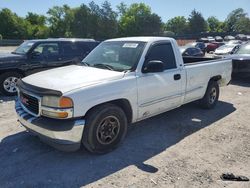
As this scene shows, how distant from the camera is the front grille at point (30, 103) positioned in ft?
13.2

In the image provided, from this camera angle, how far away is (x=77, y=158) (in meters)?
4.23

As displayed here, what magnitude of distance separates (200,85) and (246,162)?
241 cm

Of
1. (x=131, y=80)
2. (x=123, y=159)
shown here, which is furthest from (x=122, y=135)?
(x=131, y=80)

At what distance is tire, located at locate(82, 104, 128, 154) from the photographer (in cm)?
400

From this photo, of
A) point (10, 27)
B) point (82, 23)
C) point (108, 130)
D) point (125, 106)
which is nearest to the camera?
point (108, 130)

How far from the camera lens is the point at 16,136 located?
16.6 feet

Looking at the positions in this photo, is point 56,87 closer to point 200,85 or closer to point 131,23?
point 200,85

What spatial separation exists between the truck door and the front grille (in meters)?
1.67

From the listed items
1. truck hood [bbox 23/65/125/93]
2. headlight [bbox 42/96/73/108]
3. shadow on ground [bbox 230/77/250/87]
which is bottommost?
shadow on ground [bbox 230/77/250/87]

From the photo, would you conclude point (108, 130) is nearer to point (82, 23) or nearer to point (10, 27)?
point (10, 27)

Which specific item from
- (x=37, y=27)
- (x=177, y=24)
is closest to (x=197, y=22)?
(x=177, y=24)

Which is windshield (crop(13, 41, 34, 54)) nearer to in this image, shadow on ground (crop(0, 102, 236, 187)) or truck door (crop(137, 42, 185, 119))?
shadow on ground (crop(0, 102, 236, 187))

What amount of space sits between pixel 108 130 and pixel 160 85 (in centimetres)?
133

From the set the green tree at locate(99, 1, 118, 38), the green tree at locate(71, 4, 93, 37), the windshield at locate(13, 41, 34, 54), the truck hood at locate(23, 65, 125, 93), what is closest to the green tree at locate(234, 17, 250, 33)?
the green tree at locate(99, 1, 118, 38)
